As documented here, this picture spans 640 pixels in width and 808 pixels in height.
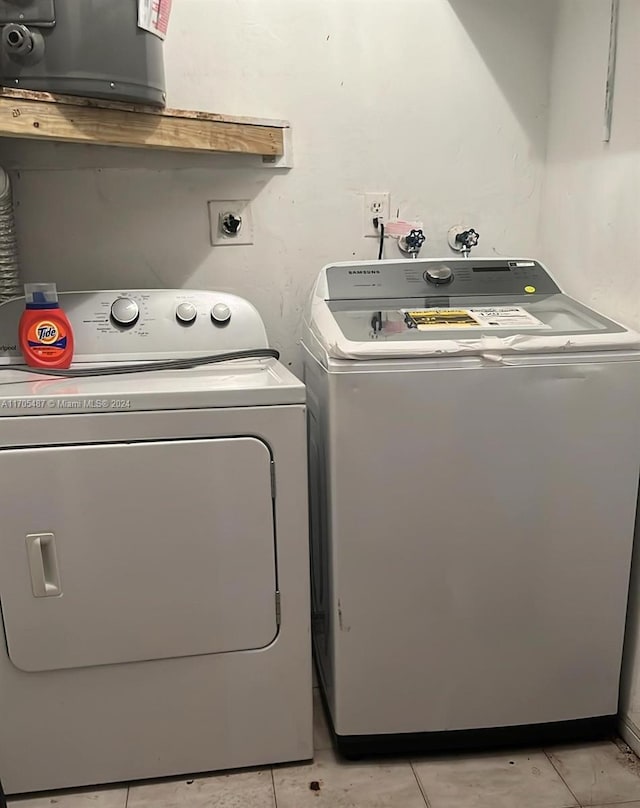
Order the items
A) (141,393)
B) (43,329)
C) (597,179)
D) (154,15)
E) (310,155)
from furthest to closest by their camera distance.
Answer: (310,155) → (597,179) → (43,329) → (154,15) → (141,393)

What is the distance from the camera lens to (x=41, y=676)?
137 cm

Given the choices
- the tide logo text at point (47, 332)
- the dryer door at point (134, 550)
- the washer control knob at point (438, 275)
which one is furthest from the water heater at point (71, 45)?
the washer control knob at point (438, 275)

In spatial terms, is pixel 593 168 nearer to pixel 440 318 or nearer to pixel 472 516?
pixel 440 318

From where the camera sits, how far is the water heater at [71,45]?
1.26 m

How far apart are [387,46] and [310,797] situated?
6.13ft

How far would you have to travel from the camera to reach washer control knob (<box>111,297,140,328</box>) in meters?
1.65

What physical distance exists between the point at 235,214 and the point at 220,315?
35cm

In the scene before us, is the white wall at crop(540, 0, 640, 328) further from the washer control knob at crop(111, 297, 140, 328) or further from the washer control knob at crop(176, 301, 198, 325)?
the washer control knob at crop(111, 297, 140, 328)

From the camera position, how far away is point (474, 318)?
151 cm

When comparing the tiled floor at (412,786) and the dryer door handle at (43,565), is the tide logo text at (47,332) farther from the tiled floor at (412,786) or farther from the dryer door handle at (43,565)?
the tiled floor at (412,786)

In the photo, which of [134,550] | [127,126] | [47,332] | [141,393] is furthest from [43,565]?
[127,126]

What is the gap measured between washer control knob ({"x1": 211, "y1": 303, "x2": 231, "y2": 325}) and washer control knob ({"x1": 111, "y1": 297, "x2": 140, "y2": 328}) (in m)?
0.19

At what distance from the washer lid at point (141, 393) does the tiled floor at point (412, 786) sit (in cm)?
85

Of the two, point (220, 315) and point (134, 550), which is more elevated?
point (220, 315)
